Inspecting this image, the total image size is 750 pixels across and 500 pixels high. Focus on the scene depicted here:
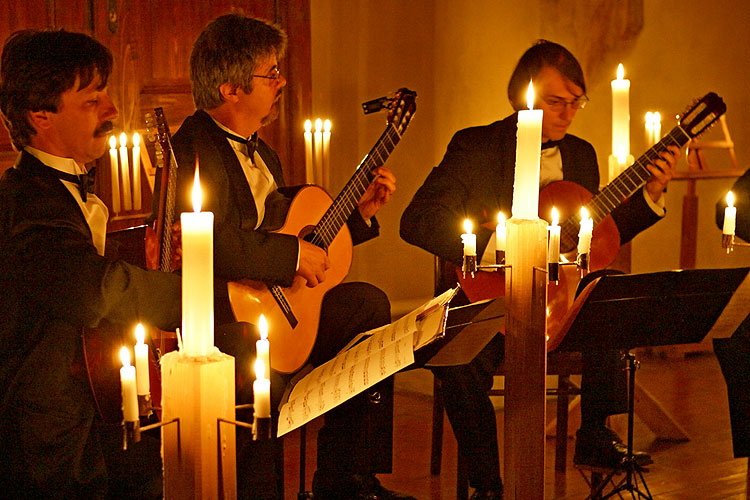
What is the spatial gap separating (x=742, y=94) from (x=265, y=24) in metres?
3.43

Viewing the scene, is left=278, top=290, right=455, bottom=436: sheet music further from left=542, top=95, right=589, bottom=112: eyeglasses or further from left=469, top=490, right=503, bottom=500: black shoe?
left=542, top=95, right=589, bottom=112: eyeglasses

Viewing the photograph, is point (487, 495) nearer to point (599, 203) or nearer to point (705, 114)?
point (599, 203)

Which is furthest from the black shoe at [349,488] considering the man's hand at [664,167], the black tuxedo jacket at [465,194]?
the man's hand at [664,167]

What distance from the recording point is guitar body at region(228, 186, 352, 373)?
2666 mm

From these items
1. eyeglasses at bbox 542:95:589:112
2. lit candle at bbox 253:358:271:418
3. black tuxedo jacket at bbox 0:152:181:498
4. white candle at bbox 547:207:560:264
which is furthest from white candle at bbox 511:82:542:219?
eyeglasses at bbox 542:95:589:112

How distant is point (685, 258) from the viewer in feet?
17.1

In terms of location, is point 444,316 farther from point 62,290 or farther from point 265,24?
point 265,24

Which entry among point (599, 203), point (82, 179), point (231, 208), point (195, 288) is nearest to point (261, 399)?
point (195, 288)

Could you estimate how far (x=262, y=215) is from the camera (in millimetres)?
2877

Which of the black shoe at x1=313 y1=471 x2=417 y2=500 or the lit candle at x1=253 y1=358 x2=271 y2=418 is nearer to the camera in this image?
the lit candle at x1=253 y1=358 x2=271 y2=418

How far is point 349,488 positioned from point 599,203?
1.24 metres

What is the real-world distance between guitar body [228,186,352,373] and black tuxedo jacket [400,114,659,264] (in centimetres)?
29

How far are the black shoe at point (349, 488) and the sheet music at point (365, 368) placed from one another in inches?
37.8

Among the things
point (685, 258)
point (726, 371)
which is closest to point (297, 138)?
point (685, 258)
